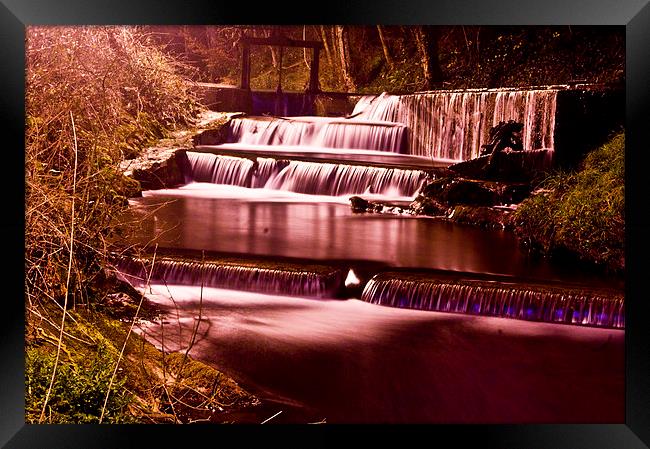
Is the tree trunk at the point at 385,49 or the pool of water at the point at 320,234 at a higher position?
the tree trunk at the point at 385,49

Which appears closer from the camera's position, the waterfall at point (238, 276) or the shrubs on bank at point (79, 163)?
the shrubs on bank at point (79, 163)

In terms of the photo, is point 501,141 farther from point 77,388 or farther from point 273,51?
point 77,388

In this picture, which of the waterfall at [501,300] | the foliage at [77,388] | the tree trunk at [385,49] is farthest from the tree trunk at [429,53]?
the foliage at [77,388]

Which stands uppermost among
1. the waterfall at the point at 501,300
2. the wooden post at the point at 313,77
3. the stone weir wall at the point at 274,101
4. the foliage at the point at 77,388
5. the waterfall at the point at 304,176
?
the wooden post at the point at 313,77

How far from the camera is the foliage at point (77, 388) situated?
4078 millimetres

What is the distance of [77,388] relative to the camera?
412cm

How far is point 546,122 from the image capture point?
4.29m

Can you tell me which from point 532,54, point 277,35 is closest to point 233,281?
point 277,35

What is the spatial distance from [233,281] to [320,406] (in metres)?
0.74

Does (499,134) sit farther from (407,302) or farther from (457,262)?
(407,302)

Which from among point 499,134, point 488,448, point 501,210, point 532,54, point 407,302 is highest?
point 532,54
